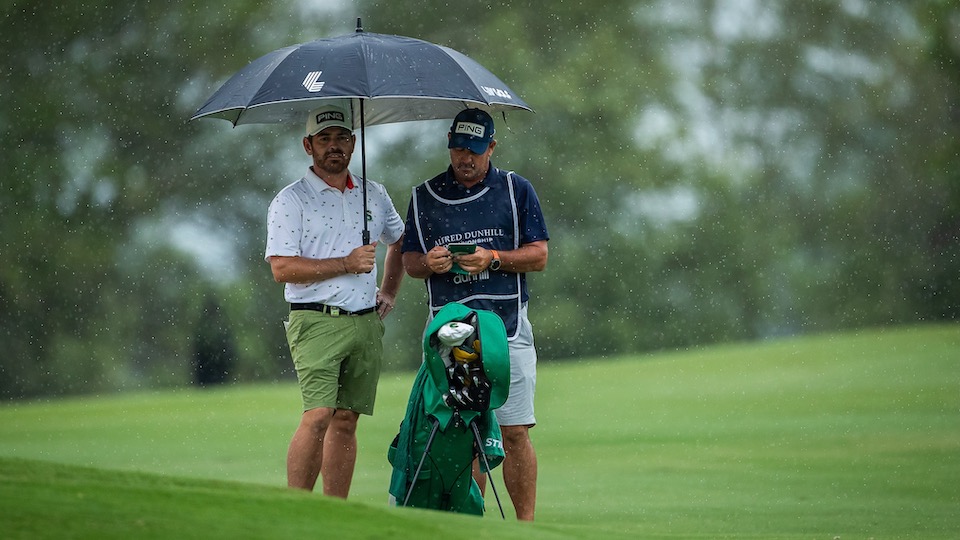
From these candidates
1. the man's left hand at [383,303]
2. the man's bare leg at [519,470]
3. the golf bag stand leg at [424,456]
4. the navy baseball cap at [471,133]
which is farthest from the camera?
the man's left hand at [383,303]

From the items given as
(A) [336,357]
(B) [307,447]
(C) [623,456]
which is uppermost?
(A) [336,357]

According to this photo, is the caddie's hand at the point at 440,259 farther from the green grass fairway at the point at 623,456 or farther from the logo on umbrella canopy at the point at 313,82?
the green grass fairway at the point at 623,456

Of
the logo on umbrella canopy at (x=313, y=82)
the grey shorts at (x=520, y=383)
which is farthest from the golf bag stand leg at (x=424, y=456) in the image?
the logo on umbrella canopy at (x=313, y=82)

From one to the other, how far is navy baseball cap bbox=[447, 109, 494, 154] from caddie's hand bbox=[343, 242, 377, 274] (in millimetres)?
511

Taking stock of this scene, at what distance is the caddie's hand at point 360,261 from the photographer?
5707 millimetres

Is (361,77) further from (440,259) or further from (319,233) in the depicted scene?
(440,259)

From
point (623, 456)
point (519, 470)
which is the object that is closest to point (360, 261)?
point (519, 470)

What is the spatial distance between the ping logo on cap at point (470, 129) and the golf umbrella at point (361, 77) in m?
0.09

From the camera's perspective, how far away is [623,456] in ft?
36.0

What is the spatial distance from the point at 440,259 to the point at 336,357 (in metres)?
0.56

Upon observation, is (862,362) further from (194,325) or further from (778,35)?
(778,35)

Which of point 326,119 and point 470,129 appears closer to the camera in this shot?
point 470,129

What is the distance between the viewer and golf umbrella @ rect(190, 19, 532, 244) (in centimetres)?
557

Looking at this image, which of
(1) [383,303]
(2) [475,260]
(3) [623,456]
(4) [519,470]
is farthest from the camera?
(3) [623,456]
